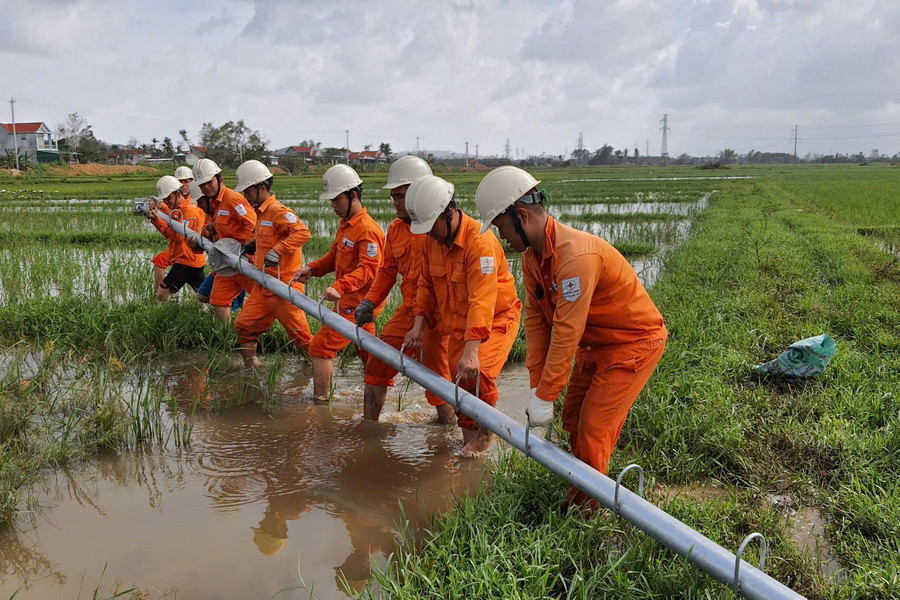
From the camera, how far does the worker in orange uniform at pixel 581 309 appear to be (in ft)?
8.66

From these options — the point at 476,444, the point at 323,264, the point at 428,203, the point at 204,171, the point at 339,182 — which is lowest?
the point at 476,444

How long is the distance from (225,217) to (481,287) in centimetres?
330

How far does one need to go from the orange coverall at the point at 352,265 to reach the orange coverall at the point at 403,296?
0.34 metres

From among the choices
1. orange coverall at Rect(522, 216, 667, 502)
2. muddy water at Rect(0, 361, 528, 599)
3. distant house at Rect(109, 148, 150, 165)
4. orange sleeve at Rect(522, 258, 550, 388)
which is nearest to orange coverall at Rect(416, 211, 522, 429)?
orange sleeve at Rect(522, 258, 550, 388)

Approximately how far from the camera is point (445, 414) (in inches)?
179

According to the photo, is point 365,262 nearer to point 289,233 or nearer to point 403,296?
point 403,296

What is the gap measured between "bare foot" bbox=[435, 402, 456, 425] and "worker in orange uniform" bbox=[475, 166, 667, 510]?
5.23 ft

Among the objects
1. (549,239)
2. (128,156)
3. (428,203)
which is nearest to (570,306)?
(549,239)

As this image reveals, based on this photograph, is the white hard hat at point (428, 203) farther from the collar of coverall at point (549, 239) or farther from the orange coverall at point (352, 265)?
the orange coverall at point (352, 265)

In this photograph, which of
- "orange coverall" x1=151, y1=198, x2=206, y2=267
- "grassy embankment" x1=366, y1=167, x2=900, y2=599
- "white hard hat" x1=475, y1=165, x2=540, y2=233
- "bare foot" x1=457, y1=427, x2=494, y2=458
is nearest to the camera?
"grassy embankment" x1=366, y1=167, x2=900, y2=599

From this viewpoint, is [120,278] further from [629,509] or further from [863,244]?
[863,244]

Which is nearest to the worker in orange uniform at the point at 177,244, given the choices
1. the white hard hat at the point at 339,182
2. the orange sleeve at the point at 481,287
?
the white hard hat at the point at 339,182

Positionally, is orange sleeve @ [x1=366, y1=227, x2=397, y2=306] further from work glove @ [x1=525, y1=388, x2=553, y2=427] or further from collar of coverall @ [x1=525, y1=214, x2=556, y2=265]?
work glove @ [x1=525, y1=388, x2=553, y2=427]

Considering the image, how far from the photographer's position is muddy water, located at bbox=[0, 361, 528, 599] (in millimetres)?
2832
